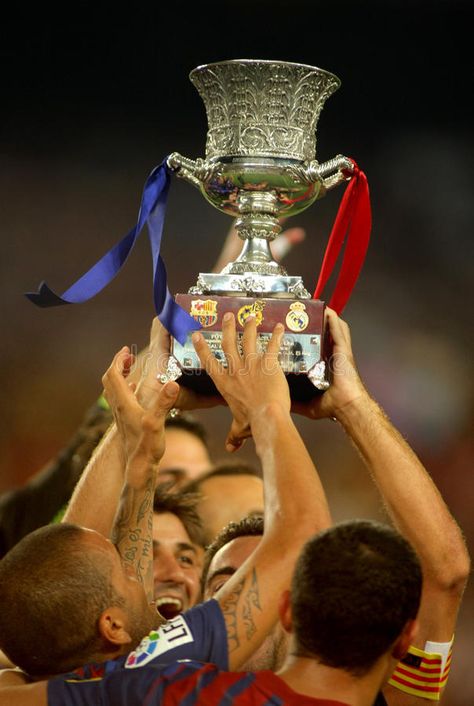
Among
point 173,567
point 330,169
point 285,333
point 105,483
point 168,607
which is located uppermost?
point 330,169

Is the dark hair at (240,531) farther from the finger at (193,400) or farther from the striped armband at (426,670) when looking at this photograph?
the striped armband at (426,670)

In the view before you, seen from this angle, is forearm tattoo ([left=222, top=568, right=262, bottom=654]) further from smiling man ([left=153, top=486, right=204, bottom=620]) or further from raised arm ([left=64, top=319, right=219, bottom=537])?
smiling man ([left=153, top=486, right=204, bottom=620])

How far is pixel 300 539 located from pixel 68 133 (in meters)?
3.80

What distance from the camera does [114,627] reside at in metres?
2.14

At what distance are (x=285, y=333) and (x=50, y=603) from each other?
0.98 m

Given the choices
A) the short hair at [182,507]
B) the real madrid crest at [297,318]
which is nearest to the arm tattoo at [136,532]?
the real madrid crest at [297,318]

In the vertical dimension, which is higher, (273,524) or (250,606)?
(273,524)

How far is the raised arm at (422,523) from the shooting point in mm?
2416

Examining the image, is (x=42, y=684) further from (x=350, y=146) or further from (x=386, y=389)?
(x=350, y=146)

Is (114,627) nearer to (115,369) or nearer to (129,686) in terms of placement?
(129,686)

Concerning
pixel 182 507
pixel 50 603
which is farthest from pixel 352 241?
pixel 182 507

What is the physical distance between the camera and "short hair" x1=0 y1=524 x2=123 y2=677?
2078 mm

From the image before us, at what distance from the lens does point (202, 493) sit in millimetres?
5102

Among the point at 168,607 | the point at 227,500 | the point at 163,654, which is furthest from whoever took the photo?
the point at 227,500
